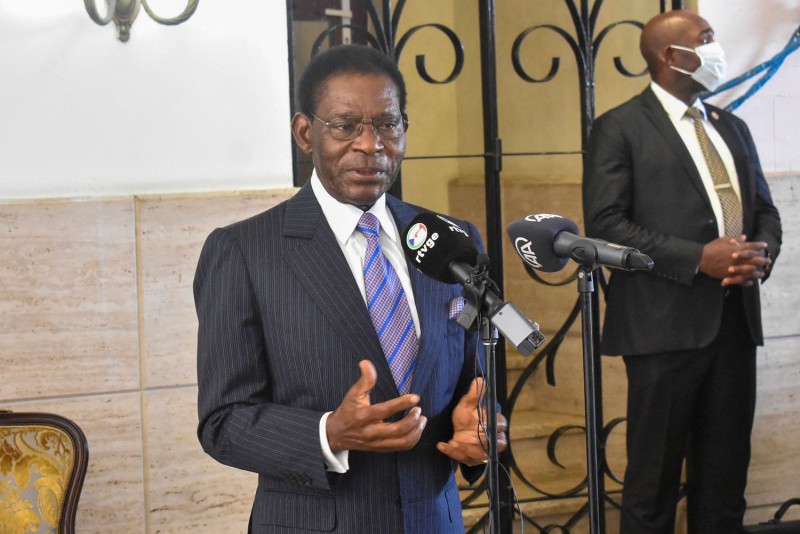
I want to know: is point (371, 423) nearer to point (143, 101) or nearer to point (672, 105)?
point (143, 101)

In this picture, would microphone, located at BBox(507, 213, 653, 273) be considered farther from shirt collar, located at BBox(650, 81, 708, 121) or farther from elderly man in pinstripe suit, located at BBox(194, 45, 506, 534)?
shirt collar, located at BBox(650, 81, 708, 121)

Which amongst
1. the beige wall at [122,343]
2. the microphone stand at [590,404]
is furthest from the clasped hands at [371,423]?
the beige wall at [122,343]

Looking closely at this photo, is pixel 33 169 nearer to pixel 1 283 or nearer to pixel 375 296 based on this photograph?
pixel 1 283

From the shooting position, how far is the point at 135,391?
3273 millimetres

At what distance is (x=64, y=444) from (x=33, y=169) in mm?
964

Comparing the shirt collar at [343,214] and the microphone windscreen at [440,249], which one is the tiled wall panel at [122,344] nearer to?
the shirt collar at [343,214]

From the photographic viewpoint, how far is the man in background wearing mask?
11.5 feet

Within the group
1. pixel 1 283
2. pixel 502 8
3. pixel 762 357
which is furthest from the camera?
pixel 502 8

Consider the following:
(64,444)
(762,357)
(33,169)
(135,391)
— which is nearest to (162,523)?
(135,391)

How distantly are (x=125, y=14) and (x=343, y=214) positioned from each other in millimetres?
→ 1655

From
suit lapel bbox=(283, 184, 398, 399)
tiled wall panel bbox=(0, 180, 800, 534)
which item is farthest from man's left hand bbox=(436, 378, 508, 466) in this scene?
tiled wall panel bbox=(0, 180, 800, 534)

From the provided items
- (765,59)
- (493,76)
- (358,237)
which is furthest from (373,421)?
(765,59)

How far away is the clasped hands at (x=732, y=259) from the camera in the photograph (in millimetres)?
3402

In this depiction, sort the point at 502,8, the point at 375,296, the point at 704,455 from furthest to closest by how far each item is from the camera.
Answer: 1. the point at 502,8
2. the point at 704,455
3. the point at 375,296
